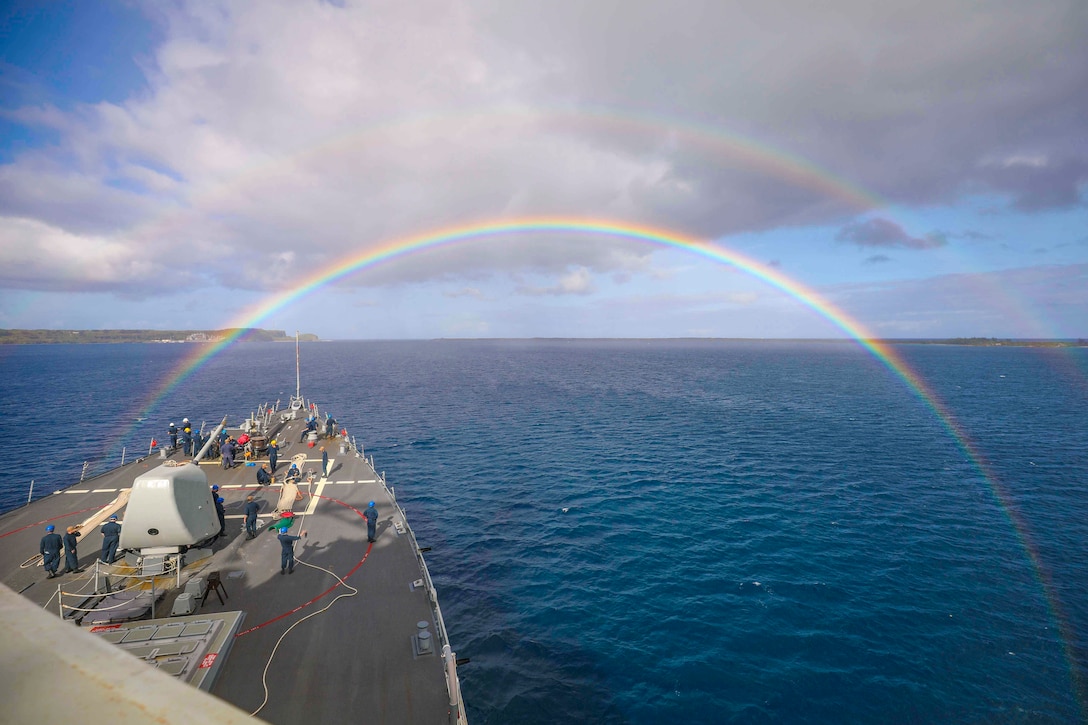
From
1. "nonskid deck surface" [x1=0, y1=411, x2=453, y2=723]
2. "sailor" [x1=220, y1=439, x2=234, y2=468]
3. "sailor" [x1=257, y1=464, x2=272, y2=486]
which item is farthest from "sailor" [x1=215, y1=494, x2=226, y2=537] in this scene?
"sailor" [x1=220, y1=439, x2=234, y2=468]

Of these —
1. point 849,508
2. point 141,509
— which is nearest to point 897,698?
point 849,508

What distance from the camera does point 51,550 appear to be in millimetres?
18547

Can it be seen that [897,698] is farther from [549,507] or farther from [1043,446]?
[1043,446]

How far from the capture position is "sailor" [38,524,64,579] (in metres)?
18.4

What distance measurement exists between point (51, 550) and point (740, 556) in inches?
1294

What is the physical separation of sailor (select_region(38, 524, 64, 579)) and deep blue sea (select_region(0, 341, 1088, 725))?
1582 centimetres

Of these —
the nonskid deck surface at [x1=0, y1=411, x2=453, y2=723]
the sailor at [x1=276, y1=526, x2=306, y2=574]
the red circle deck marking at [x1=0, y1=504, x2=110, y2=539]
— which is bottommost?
the nonskid deck surface at [x1=0, y1=411, x2=453, y2=723]

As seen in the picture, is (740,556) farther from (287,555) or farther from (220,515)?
(220,515)

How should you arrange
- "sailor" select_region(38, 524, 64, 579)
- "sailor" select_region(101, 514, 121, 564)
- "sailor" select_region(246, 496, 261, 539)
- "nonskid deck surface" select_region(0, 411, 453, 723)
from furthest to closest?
"sailor" select_region(246, 496, 261, 539)
"sailor" select_region(101, 514, 121, 564)
"sailor" select_region(38, 524, 64, 579)
"nonskid deck surface" select_region(0, 411, 453, 723)

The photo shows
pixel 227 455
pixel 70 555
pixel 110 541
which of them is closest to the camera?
pixel 70 555

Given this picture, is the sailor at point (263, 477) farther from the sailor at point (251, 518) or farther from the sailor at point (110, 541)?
the sailor at point (110, 541)

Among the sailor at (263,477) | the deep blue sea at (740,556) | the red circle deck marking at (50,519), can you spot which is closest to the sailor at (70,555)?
the red circle deck marking at (50,519)

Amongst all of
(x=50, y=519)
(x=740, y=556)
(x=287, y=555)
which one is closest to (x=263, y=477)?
(x=50, y=519)

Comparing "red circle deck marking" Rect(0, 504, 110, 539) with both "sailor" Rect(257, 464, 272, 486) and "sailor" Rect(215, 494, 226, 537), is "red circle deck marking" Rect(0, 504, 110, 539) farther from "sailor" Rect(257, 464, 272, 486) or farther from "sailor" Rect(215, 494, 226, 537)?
"sailor" Rect(215, 494, 226, 537)
